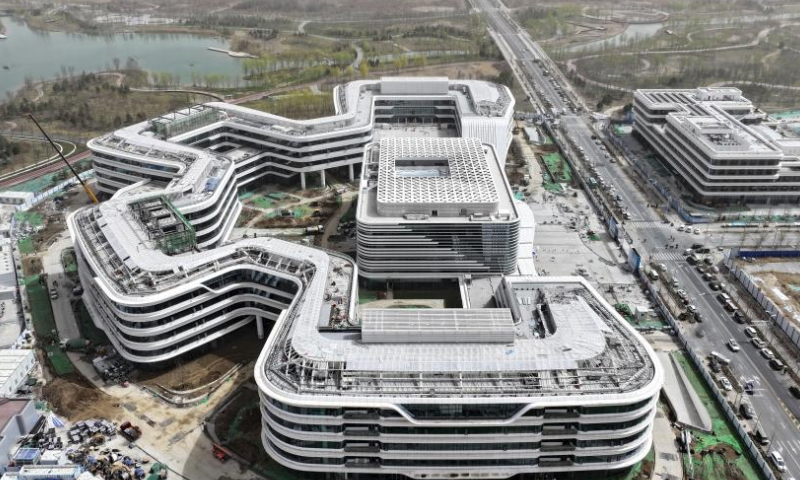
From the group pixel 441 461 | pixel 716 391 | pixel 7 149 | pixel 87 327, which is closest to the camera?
pixel 441 461

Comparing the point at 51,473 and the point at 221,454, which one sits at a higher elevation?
the point at 51,473

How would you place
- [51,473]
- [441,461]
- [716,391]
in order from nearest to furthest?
[441,461] → [51,473] → [716,391]

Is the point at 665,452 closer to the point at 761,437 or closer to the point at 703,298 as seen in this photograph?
the point at 761,437

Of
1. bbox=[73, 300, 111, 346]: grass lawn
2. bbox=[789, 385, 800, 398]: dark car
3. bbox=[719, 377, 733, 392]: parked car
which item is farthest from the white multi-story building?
bbox=[73, 300, 111, 346]: grass lawn

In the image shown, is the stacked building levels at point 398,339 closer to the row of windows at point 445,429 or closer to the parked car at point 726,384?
the row of windows at point 445,429

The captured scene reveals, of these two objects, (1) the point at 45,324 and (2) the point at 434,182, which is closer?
(1) the point at 45,324

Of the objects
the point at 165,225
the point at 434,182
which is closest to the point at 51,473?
the point at 165,225
